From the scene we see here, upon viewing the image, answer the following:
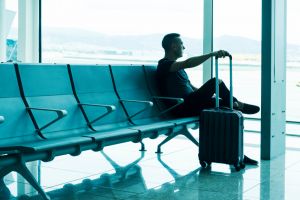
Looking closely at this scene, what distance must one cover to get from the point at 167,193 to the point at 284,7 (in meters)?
2.74

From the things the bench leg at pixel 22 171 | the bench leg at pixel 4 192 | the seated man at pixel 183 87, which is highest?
the seated man at pixel 183 87

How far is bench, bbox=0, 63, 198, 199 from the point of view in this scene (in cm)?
345

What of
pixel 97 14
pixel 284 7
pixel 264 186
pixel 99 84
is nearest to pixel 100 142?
pixel 99 84

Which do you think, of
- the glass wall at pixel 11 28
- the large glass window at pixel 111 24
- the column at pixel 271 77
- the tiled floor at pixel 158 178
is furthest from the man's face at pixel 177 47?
the glass wall at pixel 11 28

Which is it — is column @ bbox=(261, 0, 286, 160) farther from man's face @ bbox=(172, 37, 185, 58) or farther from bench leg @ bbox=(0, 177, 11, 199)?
bench leg @ bbox=(0, 177, 11, 199)

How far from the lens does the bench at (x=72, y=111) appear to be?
3.45m

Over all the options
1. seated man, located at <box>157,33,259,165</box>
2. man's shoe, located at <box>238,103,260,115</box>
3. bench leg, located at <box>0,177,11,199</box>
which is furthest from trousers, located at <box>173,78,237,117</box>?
bench leg, located at <box>0,177,11,199</box>

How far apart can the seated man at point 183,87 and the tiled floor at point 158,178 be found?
47 centimetres

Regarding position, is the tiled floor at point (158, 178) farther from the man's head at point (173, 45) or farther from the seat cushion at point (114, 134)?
the man's head at point (173, 45)

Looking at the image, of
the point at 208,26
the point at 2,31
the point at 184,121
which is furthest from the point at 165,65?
the point at 2,31

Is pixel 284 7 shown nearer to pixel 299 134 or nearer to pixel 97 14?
pixel 299 134

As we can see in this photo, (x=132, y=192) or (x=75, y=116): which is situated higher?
(x=75, y=116)

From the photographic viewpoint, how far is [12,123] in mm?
3633

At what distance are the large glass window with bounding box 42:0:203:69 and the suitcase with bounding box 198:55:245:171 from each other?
11.0ft
